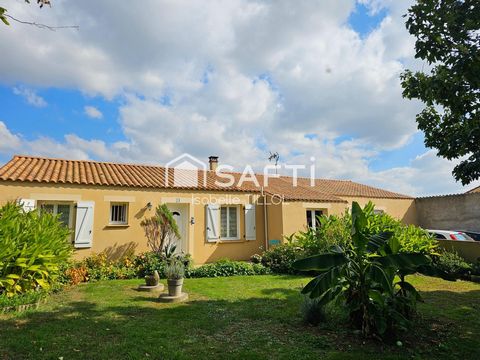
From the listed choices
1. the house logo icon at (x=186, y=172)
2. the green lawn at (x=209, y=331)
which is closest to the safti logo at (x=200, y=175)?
the house logo icon at (x=186, y=172)

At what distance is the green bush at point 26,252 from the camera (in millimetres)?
7145

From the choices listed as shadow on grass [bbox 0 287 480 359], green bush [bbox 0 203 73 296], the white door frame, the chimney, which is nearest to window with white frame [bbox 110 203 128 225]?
the white door frame

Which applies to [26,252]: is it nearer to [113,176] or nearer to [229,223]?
[113,176]

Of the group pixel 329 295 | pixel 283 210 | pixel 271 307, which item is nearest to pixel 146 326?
pixel 271 307

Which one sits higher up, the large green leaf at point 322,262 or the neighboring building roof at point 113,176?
the neighboring building roof at point 113,176

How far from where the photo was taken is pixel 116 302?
7926 mm

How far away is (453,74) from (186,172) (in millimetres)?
13470

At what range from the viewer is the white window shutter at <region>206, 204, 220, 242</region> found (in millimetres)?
14453

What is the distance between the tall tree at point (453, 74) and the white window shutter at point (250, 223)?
964 cm

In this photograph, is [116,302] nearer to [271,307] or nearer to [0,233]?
[0,233]

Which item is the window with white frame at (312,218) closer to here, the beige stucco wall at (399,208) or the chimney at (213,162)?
the chimney at (213,162)

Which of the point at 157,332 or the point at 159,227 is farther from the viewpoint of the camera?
the point at 159,227

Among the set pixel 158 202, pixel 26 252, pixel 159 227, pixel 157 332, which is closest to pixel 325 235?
pixel 159 227

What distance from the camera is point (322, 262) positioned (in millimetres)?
5195
